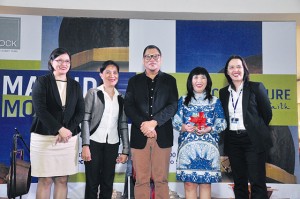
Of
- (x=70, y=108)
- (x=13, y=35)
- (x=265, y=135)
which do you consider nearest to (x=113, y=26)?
(x=13, y=35)

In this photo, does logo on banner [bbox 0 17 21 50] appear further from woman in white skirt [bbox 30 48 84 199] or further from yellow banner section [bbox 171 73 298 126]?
yellow banner section [bbox 171 73 298 126]

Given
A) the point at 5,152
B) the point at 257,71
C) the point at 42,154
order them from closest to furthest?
the point at 42,154 < the point at 5,152 < the point at 257,71

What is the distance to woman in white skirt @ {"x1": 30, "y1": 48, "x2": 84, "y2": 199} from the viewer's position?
3230mm

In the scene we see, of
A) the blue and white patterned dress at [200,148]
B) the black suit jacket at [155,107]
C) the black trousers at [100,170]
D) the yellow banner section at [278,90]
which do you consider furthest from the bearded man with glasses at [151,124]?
the yellow banner section at [278,90]

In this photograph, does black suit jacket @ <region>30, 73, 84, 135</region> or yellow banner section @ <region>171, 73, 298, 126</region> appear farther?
yellow banner section @ <region>171, 73, 298, 126</region>

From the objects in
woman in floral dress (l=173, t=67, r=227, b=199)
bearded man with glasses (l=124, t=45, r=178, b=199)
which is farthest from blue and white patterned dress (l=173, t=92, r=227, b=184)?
bearded man with glasses (l=124, t=45, r=178, b=199)

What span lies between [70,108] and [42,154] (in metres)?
0.48

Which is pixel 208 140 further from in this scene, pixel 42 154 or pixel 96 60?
pixel 96 60

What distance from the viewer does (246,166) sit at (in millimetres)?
3328

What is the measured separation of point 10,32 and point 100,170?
249 cm

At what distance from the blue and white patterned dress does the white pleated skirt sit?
3.41ft

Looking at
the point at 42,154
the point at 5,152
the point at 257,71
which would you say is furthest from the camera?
the point at 257,71

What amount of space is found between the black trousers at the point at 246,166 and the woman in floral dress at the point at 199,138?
16cm

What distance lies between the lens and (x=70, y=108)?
332 cm
